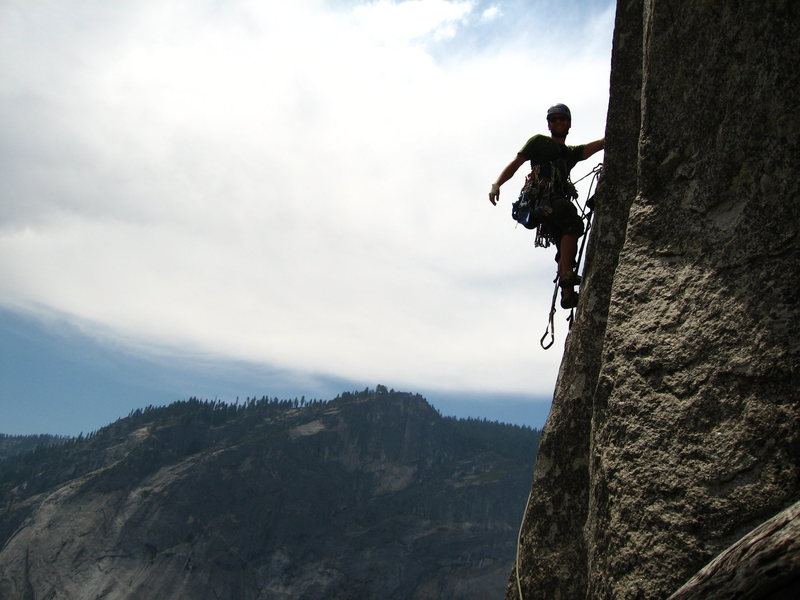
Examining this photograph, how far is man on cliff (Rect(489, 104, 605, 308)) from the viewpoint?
324 inches

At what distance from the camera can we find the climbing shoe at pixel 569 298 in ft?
26.4

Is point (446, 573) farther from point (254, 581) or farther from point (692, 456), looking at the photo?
point (692, 456)

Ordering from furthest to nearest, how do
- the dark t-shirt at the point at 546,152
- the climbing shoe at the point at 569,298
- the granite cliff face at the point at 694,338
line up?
the dark t-shirt at the point at 546,152 → the climbing shoe at the point at 569,298 → the granite cliff face at the point at 694,338

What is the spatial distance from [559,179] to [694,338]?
418cm

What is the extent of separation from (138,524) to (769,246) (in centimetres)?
20847

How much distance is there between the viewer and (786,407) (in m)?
4.23

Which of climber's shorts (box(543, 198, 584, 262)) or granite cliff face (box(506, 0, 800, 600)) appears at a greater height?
climber's shorts (box(543, 198, 584, 262))

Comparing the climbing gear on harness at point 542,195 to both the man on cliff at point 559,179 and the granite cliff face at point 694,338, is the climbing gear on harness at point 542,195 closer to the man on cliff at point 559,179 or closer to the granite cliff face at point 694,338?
the man on cliff at point 559,179

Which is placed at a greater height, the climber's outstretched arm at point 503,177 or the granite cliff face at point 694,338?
the climber's outstretched arm at point 503,177

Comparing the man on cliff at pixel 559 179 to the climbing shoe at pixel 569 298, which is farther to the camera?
the man on cliff at pixel 559 179

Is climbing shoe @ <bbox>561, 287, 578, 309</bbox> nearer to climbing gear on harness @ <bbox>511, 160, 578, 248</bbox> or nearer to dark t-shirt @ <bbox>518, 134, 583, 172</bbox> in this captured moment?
climbing gear on harness @ <bbox>511, 160, 578, 248</bbox>

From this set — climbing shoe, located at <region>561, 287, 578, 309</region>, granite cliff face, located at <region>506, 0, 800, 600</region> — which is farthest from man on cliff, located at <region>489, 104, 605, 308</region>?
granite cliff face, located at <region>506, 0, 800, 600</region>

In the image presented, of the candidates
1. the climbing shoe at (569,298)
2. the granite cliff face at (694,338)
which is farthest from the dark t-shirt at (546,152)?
the granite cliff face at (694,338)

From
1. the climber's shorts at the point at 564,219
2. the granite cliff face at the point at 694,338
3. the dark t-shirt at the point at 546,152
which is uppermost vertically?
the dark t-shirt at the point at 546,152
